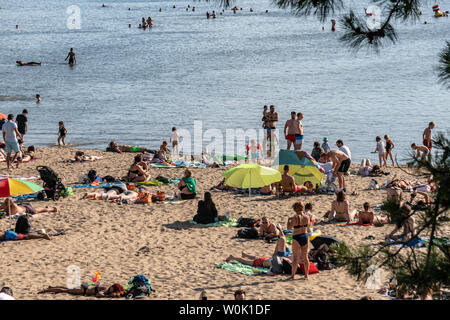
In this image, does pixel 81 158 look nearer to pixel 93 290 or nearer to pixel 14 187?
pixel 14 187

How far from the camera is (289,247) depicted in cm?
1203

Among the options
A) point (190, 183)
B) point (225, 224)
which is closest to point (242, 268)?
point (225, 224)

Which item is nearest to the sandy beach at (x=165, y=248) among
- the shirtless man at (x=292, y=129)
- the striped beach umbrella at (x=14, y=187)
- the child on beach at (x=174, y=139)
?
the striped beach umbrella at (x=14, y=187)

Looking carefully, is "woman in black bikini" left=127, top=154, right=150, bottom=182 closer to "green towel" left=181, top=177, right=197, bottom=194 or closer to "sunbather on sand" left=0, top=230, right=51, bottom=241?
"green towel" left=181, top=177, right=197, bottom=194

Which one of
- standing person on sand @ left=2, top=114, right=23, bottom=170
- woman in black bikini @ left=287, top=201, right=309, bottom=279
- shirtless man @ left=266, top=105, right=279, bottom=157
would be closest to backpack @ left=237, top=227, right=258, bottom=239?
woman in black bikini @ left=287, top=201, right=309, bottom=279

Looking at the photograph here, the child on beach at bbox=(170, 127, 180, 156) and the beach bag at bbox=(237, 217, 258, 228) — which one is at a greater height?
the child on beach at bbox=(170, 127, 180, 156)

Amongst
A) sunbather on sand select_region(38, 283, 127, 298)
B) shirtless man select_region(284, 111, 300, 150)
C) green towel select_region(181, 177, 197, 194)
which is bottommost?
sunbather on sand select_region(38, 283, 127, 298)

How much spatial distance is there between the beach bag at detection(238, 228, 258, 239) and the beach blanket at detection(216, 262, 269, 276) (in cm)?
151

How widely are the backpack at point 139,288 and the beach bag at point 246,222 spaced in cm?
390

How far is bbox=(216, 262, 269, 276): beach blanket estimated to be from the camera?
10719 mm

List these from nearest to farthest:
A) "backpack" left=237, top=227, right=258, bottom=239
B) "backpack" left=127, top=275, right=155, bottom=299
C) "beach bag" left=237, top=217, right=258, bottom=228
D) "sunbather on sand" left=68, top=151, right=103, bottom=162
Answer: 1. "backpack" left=127, top=275, right=155, bottom=299
2. "backpack" left=237, top=227, right=258, bottom=239
3. "beach bag" left=237, top=217, right=258, bottom=228
4. "sunbather on sand" left=68, top=151, right=103, bottom=162
